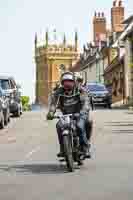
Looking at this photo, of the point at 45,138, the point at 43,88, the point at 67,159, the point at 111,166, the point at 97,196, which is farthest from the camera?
the point at 43,88

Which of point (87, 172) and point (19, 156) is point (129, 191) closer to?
point (87, 172)

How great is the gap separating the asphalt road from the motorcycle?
0.76 ft

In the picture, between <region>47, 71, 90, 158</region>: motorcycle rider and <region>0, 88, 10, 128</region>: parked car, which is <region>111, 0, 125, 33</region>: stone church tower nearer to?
<region>0, 88, 10, 128</region>: parked car

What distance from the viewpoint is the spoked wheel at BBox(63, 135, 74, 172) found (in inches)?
508

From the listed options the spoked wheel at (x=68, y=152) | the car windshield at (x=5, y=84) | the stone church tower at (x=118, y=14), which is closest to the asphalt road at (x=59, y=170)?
the spoked wheel at (x=68, y=152)

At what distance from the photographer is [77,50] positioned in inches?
7776

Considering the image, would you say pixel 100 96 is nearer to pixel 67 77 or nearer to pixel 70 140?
pixel 67 77

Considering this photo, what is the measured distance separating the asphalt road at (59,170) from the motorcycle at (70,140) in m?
0.23

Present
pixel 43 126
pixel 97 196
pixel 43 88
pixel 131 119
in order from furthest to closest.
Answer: pixel 43 88, pixel 131 119, pixel 43 126, pixel 97 196

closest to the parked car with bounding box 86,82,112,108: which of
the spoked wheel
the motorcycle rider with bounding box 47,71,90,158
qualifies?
the motorcycle rider with bounding box 47,71,90,158

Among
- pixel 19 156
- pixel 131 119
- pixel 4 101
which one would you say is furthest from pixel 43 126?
pixel 19 156

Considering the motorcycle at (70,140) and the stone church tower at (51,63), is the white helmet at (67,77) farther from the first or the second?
the stone church tower at (51,63)

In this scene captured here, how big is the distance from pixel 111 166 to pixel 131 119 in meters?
16.8

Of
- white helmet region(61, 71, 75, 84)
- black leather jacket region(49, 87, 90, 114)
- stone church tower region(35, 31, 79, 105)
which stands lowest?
stone church tower region(35, 31, 79, 105)
